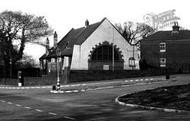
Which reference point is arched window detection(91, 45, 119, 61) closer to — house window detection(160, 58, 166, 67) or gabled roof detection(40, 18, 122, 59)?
gabled roof detection(40, 18, 122, 59)

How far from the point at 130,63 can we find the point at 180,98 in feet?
158

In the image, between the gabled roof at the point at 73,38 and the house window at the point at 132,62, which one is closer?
the gabled roof at the point at 73,38

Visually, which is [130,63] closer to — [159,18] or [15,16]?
[15,16]

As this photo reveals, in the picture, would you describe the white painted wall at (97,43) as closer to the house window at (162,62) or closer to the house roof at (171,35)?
the house window at (162,62)

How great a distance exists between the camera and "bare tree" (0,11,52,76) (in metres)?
68.3

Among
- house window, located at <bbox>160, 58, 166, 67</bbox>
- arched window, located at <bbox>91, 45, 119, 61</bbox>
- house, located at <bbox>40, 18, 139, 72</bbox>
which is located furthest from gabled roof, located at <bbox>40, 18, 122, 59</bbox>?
house window, located at <bbox>160, 58, 166, 67</bbox>

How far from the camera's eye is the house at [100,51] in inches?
2525

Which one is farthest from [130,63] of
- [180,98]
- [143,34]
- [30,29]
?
[180,98]

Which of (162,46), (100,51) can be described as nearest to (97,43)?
(100,51)

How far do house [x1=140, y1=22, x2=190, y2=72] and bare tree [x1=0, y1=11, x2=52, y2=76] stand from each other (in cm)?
2067

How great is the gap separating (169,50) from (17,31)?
95.1ft

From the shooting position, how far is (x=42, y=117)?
52.4 feet

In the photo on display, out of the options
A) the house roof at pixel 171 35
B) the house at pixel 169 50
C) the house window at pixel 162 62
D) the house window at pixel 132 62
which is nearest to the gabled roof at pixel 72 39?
the house window at pixel 132 62

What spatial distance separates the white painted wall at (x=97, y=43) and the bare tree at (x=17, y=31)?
10781 millimetres
